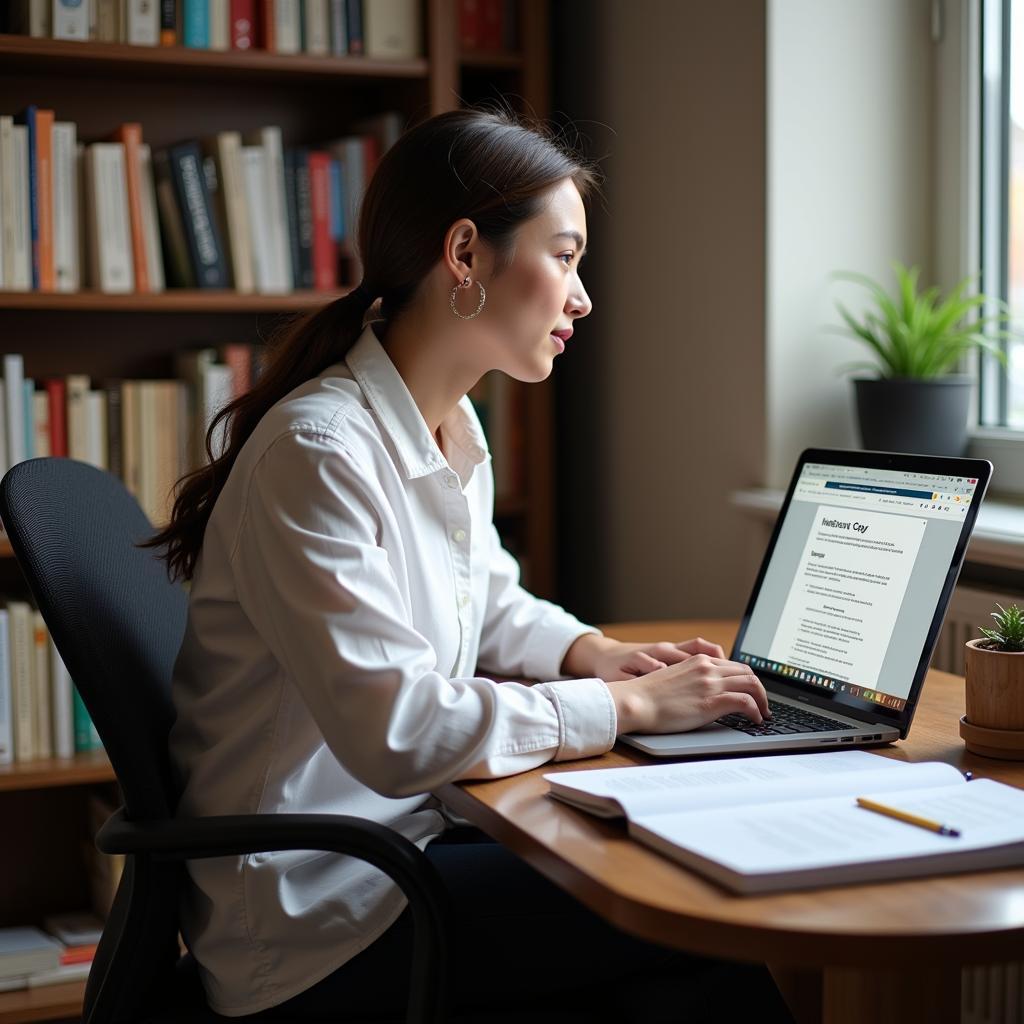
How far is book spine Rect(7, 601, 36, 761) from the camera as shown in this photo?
2320 millimetres

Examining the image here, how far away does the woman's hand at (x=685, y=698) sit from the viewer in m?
1.23

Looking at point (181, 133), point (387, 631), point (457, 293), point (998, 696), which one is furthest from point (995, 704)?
point (181, 133)

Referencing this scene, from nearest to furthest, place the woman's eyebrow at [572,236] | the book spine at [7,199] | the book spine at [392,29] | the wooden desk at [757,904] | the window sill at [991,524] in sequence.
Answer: the wooden desk at [757,904] → the woman's eyebrow at [572,236] → the window sill at [991,524] → the book spine at [7,199] → the book spine at [392,29]

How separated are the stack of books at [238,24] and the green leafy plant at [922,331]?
3.18 ft

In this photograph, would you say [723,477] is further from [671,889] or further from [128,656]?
[671,889]

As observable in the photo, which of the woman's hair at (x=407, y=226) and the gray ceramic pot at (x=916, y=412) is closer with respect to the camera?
the woman's hair at (x=407, y=226)

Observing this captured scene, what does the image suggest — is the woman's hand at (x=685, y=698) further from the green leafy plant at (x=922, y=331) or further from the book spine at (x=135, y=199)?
the book spine at (x=135, y=199)

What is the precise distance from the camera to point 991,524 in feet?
5.91

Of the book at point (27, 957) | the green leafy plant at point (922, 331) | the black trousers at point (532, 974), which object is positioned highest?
the green leafy plant at point (922, 331)

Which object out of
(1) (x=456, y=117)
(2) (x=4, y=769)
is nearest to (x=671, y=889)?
(1) (x=456, y=117)

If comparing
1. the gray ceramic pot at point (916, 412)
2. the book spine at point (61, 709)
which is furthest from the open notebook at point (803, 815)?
the book spine at point (61, 709)

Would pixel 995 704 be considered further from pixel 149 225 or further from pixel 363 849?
pixel 149 225

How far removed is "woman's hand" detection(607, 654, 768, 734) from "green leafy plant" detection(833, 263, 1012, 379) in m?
0.96

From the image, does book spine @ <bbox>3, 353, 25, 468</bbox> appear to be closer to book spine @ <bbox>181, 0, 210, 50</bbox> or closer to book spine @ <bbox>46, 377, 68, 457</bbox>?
book spine @ <bbox>46, 377, 68, 457</bbox>
